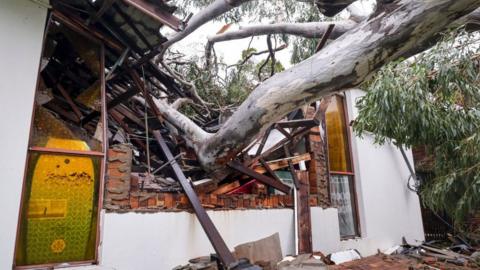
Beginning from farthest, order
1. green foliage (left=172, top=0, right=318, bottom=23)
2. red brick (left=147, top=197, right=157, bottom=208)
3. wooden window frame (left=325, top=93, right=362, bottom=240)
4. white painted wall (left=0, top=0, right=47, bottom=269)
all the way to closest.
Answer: green foliage (left=172, top=0, right=318, bottom=23) → wooden window frame (left=325, top=93, right=362, bottom=240) → red brick (left=147, top=197, right=157, bottom=208) → white painted wall (left=0, top=0, right=47, bottom=269)

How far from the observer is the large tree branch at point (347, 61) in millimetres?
2678

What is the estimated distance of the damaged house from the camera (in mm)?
2729

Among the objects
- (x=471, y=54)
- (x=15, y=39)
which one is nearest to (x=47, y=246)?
(x=15, y=39)

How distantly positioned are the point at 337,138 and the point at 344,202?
130cm

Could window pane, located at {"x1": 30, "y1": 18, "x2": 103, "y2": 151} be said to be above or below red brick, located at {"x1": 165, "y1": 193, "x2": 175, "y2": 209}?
above

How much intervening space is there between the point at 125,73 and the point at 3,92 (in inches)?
54.6

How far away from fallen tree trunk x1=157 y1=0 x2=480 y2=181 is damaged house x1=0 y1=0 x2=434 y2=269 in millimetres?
774

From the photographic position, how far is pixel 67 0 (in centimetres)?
303

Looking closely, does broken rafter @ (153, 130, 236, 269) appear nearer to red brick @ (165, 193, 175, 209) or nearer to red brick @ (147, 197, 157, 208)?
red brick @ (165, 193, 175, 209)

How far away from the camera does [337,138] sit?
265 inches

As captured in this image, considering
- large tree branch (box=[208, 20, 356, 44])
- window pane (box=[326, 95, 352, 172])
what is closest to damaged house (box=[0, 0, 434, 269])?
window pane (box=[326, 95, 352, 172])

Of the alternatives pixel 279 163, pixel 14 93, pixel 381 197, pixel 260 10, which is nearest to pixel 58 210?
pixel 14 93

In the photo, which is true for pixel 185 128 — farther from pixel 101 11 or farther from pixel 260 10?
pixel 260 10

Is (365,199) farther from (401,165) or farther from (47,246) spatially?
(47,246)
